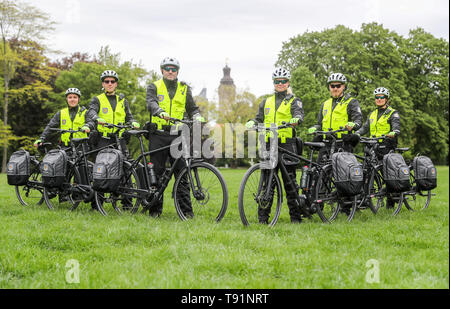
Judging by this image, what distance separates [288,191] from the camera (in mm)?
6230

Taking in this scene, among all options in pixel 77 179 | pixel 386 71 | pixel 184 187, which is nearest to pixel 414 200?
pixel 184 187

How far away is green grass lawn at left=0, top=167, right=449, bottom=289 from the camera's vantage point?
3.41 m

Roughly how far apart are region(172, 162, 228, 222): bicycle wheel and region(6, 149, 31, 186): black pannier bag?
331 cm

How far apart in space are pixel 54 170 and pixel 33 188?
1504 millimetres

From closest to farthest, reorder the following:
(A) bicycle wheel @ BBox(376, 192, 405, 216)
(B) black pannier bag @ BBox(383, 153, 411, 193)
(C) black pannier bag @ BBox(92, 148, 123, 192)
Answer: (C) black pannier bag @ BBox(92, 148, 123, 192)
(B) black pannier bag @ BBox(383, 153, 411, 193)
(A) bicycle wheel @ BBox(376, 192, 405, 216)

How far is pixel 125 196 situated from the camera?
654cm

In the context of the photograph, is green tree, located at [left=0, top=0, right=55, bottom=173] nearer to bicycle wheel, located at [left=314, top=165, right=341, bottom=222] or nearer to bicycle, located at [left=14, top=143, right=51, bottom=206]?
bicycle, located at [left=14, top=143, right=51, bottom=206]

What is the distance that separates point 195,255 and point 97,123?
3.81 metres

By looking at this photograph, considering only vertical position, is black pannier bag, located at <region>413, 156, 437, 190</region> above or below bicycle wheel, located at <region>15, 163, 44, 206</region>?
above

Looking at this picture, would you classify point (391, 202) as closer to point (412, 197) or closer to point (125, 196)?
point (412, 197)

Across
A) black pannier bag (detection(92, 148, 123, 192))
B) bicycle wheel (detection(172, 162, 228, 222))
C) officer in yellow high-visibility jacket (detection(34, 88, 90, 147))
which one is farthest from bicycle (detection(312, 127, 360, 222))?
officer in yellow high-visibility jacket (detection(34, 88, 90, 147))

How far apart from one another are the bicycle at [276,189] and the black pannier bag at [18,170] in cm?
435

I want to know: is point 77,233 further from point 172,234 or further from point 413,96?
point 413,96

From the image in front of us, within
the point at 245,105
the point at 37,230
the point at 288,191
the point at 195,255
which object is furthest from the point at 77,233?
the point at 245,105
